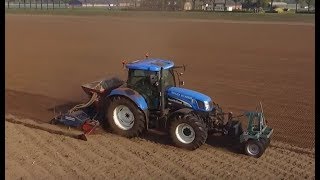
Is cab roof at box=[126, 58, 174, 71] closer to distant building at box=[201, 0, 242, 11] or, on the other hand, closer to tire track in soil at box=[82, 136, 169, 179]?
tire track in soil at box=[82, 136, 169, 179]

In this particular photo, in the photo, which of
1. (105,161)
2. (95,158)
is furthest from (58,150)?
(105,161)

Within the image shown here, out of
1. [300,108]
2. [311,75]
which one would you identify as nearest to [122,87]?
[300,108]

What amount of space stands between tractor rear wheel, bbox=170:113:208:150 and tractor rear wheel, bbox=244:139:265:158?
0.68m

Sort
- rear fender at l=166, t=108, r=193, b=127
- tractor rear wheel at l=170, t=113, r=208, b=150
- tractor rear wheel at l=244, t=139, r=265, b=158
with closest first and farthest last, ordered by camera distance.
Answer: tractor rear wheel at l=244, t=139, r=265, b=158 < tractor rear wheel at l=170, t=113, r=208, b=150 < rear fender at l=166, t=108, r=193, b=127

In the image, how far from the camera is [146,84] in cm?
777

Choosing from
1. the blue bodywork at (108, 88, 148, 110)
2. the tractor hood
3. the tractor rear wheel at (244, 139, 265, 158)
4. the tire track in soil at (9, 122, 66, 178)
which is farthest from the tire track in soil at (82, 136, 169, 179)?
the tractor rear wheel at (244, 139, 265, 158)

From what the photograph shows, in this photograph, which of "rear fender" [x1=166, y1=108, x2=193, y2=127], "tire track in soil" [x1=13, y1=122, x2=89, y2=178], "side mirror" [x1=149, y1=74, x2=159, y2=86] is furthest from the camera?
"side mirror" [x1=149, y1=74, x2=159, y2=86]

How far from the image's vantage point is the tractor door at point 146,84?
7.63 m

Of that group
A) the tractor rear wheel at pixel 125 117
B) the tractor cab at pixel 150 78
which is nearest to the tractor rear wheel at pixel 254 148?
the tractor cab at pixel 150 78

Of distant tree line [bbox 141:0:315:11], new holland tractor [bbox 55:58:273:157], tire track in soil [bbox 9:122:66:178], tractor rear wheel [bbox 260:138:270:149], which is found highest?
distant tree line [bbox 141:0:315:11]

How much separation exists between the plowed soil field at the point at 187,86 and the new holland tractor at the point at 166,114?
24cm

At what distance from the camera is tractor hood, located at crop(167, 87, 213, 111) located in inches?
292

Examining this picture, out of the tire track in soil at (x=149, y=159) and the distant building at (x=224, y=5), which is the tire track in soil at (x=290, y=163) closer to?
the tire track in soil at (x=149, y=159)

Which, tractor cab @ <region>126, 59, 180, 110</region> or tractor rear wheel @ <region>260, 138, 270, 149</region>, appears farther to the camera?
tractor cab @ <region>126, 59, 180, 110</region>
